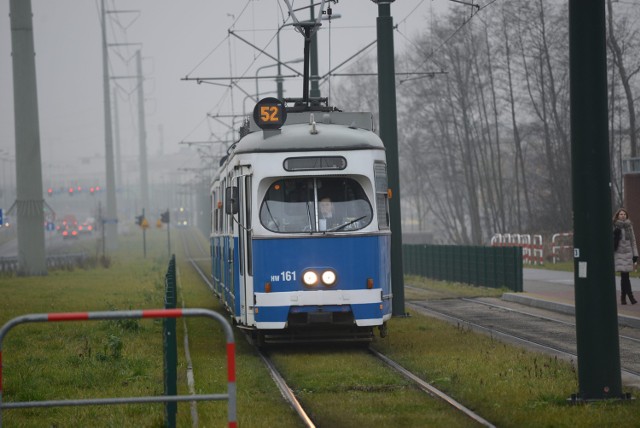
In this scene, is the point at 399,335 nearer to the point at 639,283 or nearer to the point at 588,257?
the point at 588,257

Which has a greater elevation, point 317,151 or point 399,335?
point 317,151

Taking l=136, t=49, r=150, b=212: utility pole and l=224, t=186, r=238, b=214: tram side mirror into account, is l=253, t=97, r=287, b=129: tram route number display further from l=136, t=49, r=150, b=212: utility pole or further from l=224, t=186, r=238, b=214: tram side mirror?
l=136, t=49, r=150, b=212: utility pole

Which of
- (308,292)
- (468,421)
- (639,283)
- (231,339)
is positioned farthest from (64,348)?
(639,283)

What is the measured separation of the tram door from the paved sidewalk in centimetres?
667

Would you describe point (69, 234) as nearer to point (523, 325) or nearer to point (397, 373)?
point (523, 325)

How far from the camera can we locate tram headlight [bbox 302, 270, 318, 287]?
15.9 metres

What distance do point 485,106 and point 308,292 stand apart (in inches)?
1840

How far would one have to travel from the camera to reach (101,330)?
20.9 m

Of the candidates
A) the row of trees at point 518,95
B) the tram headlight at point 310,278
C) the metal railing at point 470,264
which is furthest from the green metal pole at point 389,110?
the row of trees at point 518,95

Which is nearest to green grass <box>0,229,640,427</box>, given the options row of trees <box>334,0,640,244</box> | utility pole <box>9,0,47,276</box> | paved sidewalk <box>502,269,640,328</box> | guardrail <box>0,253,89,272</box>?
paved sidewalk <box>502,269,640,328</box>

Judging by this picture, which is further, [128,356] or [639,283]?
[639,283]

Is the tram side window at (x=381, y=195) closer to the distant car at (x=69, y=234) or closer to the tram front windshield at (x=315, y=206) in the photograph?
the tram front windshield at (x=315, y=206)

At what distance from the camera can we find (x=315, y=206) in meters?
16.3

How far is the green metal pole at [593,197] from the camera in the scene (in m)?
10.8
